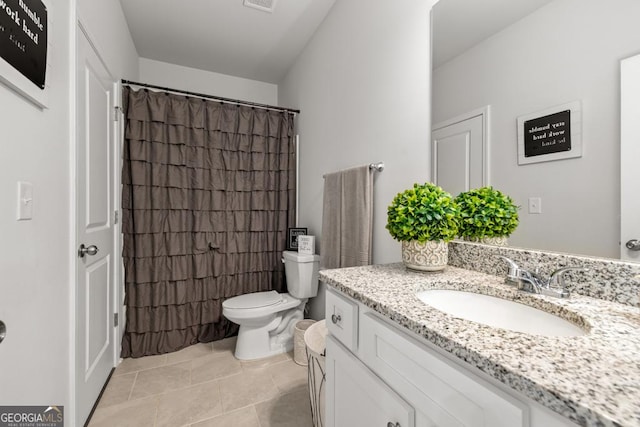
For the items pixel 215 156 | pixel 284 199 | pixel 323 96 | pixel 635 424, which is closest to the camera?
pixel 635 424

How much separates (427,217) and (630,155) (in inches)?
20.1

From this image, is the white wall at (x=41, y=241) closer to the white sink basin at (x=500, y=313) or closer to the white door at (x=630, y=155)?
the white sink basin at (x=500, y=313)

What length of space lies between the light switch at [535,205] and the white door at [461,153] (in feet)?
0.56

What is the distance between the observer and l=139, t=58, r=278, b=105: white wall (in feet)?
8.63

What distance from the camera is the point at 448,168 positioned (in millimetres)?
1158

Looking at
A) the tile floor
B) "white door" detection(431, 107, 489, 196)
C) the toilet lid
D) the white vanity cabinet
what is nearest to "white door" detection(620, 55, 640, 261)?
"white door" detection(431, 107, 489, 196)

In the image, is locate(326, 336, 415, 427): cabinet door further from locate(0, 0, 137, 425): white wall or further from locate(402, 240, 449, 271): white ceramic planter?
locate(0, 0, 137, 425): white wall

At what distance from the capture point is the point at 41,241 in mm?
934

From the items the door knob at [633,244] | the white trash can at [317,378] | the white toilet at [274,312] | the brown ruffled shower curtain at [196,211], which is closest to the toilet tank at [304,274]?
the white toilet at [274,312]

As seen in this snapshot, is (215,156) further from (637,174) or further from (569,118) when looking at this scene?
(637,174)

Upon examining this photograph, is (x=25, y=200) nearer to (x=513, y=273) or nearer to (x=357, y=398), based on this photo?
(x=357, y=398)

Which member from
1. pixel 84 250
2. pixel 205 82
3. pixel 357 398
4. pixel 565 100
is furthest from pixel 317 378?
pixel 205 82

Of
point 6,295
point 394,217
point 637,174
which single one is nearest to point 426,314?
point 394,217

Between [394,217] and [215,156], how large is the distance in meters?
1.77
